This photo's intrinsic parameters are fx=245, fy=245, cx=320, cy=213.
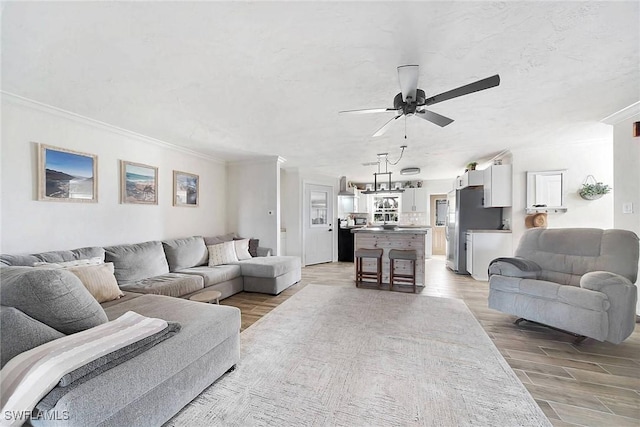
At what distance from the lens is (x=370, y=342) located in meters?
2.37

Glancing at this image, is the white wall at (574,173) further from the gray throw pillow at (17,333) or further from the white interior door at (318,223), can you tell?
the gray throw pillow at (17,333)

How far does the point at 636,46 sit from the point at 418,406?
9.38 ft

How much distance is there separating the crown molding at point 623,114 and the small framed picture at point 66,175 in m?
6.21

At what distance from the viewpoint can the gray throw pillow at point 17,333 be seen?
3.39 ft

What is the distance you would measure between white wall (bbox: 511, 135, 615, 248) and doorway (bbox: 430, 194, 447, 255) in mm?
3321

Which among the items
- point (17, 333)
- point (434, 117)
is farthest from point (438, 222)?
point (17, 333)

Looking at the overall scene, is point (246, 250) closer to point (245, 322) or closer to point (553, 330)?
point (245, 322)

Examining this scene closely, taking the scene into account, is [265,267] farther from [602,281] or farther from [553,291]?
[602,281]

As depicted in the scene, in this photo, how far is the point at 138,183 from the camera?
3.56m

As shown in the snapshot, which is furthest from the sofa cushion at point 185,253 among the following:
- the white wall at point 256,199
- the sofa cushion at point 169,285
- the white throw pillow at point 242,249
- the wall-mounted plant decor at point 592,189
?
the wall-mounted plant decor at point 592,189

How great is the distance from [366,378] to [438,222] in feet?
22.9

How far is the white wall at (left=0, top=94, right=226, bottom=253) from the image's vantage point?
2.37 metres

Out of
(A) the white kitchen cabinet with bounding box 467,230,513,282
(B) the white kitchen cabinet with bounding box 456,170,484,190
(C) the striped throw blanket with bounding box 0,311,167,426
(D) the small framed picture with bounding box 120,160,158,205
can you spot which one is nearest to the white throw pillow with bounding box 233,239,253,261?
(D) the small framed picture with bounding box 120,160,158,205

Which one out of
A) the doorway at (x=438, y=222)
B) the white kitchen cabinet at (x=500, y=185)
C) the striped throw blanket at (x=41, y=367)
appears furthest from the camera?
the doorway at (x=438, y=222)
